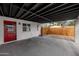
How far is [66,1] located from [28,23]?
7492 millimetres

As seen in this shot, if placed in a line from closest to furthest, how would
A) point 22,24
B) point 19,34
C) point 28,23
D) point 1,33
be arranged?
point 1,33 < point 19,34 < point 22,24 < point 28,23

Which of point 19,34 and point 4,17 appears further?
point 19,34

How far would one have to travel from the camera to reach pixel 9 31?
7508mm

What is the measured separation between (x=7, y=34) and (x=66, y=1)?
572 cm

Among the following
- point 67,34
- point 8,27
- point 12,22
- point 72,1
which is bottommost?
point 67,34

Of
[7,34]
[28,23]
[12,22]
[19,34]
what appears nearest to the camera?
[7,34]

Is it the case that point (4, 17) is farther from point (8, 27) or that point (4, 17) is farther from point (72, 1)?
point (72, 1)

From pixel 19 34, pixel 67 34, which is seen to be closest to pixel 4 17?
pixel 19 34

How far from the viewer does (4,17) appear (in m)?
6.92

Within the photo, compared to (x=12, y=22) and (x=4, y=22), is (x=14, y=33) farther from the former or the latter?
(x=4, y=22)

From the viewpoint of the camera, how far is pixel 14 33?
8102 millimetres

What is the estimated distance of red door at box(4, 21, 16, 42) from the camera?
7.03m

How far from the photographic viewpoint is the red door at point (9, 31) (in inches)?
277

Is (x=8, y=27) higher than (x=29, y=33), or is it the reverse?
(x=8, y=27)
